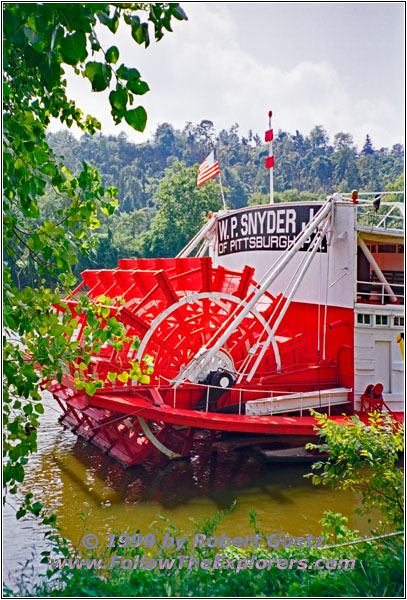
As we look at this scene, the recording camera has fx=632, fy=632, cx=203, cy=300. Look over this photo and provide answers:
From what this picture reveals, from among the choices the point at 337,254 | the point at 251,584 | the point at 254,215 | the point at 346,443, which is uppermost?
the point at 254,215

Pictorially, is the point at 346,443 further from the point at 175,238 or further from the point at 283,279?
the point at 175,238

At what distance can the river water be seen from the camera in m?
5.95

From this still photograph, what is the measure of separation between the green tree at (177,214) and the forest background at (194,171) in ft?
0.15

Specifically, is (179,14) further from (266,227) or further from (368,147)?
(368,147)

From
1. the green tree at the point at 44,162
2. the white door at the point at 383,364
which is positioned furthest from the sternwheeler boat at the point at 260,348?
the green tree at the point at 44,162

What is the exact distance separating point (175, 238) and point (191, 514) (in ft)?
75.7

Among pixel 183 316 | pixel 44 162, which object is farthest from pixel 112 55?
pixel 183 316

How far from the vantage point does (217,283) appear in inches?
334

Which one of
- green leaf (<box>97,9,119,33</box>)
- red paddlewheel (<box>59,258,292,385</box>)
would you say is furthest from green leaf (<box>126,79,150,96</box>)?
red paddlewheel (<box>59,258,292,385</box>)

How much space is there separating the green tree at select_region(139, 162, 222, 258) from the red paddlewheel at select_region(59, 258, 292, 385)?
19609mm

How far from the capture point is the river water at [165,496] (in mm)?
5949

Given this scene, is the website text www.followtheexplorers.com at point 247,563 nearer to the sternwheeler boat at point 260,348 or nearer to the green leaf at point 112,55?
the green leaf at point 112,55

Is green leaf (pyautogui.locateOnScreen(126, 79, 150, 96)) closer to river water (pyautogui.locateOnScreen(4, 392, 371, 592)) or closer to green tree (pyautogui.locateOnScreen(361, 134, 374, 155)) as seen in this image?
river water (pyautogui.locateOnScreen(4, 392, 371, 592))

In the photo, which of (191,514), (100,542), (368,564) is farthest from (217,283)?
(368,564)
